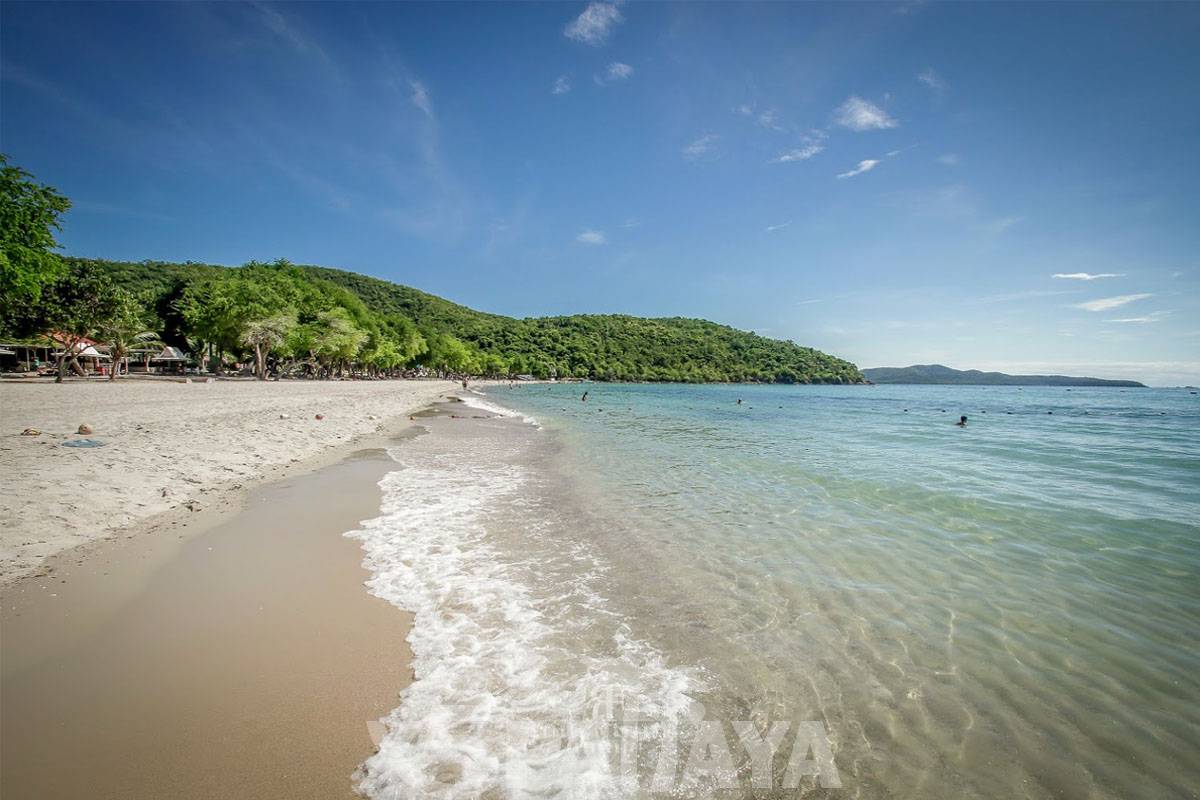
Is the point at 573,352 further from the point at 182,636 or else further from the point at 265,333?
the point at 182,636

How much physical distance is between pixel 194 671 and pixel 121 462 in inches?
311

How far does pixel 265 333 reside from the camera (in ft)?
181

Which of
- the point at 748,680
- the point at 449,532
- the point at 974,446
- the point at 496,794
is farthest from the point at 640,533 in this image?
the point at 974,446

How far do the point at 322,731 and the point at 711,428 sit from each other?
24.9m

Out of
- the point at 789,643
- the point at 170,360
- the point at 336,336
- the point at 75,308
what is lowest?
the point at 789,643

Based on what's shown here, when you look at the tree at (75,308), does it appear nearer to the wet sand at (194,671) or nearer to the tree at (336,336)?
the tree at (336,336)

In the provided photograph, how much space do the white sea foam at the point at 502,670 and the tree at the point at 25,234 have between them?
1218 inches

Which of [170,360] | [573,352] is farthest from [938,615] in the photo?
[573,352]

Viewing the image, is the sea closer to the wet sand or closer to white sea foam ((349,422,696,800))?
white sea foam ((349,422,696,800))

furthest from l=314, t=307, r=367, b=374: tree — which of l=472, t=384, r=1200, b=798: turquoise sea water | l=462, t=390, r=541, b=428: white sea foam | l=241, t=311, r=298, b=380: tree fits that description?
l=472, t=384, r=1200, b=798: turquoise sea water

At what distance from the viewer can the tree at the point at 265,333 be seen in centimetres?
5375

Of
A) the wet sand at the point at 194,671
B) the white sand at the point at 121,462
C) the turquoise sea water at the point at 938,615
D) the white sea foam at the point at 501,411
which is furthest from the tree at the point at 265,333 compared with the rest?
the wet sand at the point at 194,671

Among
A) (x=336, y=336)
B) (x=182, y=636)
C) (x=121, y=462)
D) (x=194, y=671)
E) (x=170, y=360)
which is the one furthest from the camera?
(x=170, y=360)

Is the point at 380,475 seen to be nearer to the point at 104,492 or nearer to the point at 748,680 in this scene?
the point at 104,492
